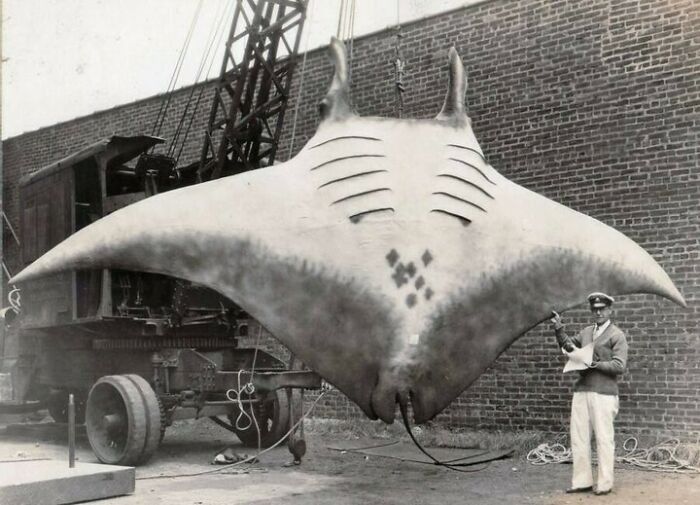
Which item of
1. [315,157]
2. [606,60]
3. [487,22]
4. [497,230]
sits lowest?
[497,230]

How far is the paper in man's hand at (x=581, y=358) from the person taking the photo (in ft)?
18.6

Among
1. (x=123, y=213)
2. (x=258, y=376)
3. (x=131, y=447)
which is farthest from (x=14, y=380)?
(x=123, y=213)

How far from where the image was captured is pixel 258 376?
24.6 ft

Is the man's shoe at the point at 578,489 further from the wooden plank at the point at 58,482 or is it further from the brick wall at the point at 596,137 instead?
the wooden plank at the point at 58,482

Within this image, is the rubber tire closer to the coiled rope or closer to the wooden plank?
the wooden plank

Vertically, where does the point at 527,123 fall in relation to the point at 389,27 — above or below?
below

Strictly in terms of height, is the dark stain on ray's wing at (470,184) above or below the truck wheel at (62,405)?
above


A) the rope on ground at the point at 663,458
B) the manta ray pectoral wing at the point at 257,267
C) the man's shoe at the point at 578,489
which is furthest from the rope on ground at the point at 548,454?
the manta ray pectoral wing at the point at 257,267

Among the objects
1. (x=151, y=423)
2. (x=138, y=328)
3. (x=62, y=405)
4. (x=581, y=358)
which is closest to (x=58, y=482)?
(x=151, y=423)

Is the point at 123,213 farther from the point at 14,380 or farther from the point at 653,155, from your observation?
the point at 14,380

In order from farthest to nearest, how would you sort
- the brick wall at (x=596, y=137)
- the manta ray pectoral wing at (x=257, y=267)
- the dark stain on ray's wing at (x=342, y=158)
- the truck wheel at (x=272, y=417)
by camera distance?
the truck wheel at (x=272, y=417) → the brick wall at (x=596, y=137) → the dark stain on ray's wing at (x=342, y=158) → the manta ray pectoral wing at (x=257, y=267)

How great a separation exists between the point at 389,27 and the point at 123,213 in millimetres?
8249

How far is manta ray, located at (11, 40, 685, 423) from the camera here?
186 centimetres

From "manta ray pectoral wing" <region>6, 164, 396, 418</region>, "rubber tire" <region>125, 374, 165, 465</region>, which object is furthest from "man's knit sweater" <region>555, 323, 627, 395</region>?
"manta ray pectoral wing" <region>6, 164, 396, 418</region>
